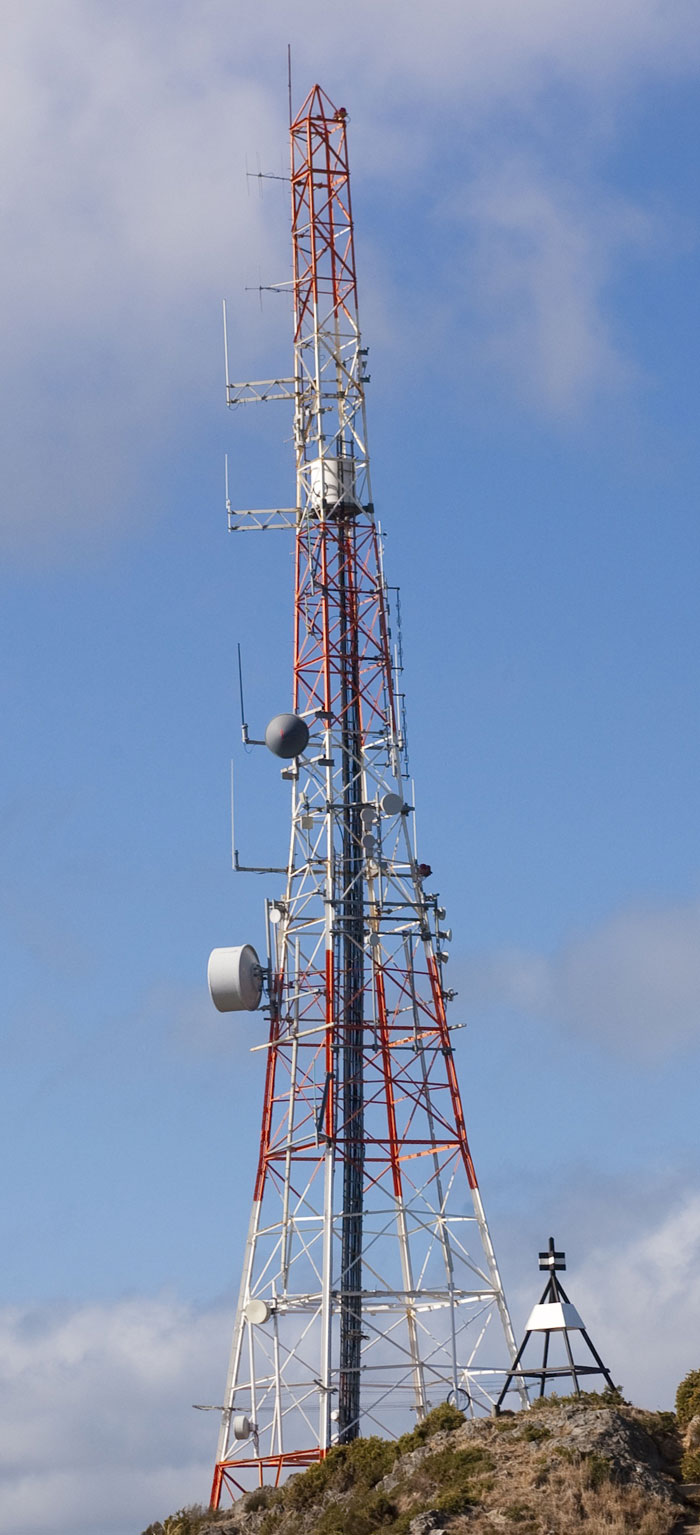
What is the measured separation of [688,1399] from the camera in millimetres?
63875

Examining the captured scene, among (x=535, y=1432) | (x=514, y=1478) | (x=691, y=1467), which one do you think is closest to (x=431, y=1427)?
(x=535, y=1432)

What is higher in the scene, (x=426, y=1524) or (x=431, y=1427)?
(x=431, y=1427)

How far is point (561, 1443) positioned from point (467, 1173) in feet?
50.8

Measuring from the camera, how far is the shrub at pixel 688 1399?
63156 millimetres

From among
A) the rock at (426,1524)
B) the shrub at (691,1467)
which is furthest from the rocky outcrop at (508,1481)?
the shrub at (691,1467)

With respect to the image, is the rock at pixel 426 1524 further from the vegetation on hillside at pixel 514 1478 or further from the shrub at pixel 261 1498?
the shrub at pixel 261 1498

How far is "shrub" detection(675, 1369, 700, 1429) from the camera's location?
63156 millimetres

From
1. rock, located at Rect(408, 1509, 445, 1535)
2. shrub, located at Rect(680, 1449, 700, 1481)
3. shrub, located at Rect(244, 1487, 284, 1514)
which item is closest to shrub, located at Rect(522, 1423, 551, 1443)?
shrub, located at Rect(680, 1449, 700, 1481)

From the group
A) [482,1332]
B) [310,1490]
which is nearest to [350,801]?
[482,1332]

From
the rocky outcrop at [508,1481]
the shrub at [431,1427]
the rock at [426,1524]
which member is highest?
the shrub at [431,1427]

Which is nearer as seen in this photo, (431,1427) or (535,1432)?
(535,1432)

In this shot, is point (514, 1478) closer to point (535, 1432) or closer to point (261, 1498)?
point (535, 1432)

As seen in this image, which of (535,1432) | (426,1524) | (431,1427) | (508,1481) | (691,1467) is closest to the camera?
(426,1524)

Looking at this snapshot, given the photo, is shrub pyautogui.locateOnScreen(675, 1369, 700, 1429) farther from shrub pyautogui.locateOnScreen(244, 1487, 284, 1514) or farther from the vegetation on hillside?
shrub pyautogui.locateOnScreen(244, 1487, 284, 1514)
